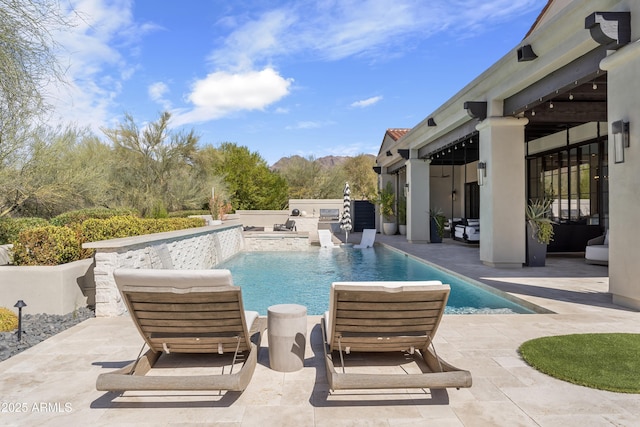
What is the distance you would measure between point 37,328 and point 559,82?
8144 mm

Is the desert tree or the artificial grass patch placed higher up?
the desert tree

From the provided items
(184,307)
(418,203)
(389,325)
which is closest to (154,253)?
(184,307)

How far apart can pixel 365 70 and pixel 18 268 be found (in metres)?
22.3

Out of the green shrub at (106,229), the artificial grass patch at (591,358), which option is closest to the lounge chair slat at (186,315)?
the artificial grass patch at (591,358)

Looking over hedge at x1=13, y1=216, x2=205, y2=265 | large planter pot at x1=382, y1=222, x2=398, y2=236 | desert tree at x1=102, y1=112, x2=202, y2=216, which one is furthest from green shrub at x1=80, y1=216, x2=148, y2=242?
large planter pot at x1=382, y1=222, x2=398, y2=236

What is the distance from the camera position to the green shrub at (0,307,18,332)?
465cm

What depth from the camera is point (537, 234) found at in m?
8.95

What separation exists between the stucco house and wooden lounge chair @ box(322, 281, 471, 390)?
3691mm

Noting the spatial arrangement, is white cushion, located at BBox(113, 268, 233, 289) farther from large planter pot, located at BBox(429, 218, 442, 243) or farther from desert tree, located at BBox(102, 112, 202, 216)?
desert tree, located at BBox(102, 112, 202, 216)

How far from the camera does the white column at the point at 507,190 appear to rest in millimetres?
8859

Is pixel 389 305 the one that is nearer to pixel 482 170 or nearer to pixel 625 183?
pixel 625 183

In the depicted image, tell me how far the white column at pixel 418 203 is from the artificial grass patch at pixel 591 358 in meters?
11.1

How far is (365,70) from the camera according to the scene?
2466 centimetres

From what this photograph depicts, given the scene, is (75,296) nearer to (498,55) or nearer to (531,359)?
(531,359)
